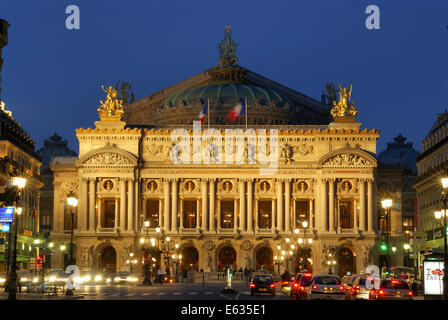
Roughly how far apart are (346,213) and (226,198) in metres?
18.0

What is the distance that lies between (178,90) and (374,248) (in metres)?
65.4

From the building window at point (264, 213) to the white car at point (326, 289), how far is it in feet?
256

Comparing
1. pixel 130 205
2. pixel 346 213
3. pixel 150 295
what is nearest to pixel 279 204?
pixel 346 213

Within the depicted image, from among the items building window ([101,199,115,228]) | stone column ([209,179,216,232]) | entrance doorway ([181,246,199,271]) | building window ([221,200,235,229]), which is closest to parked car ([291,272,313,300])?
stone column ([209,179,216,232])

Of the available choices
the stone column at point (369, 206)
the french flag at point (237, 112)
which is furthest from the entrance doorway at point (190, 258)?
the french flag at point (237, 112)

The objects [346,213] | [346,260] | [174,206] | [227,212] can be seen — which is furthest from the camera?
[227,212]

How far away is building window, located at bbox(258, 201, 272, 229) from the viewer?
456 ft

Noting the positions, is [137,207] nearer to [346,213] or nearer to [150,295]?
[346,213]

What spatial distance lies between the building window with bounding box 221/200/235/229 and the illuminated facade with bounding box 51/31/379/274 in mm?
149

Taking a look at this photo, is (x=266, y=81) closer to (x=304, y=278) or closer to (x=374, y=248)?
(x=374, y=248)

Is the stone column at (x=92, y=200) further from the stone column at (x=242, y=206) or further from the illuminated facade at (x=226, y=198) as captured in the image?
the stone column at (x=242, y=206)

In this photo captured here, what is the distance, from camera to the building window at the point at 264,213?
139 m

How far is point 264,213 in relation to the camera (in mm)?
139500
